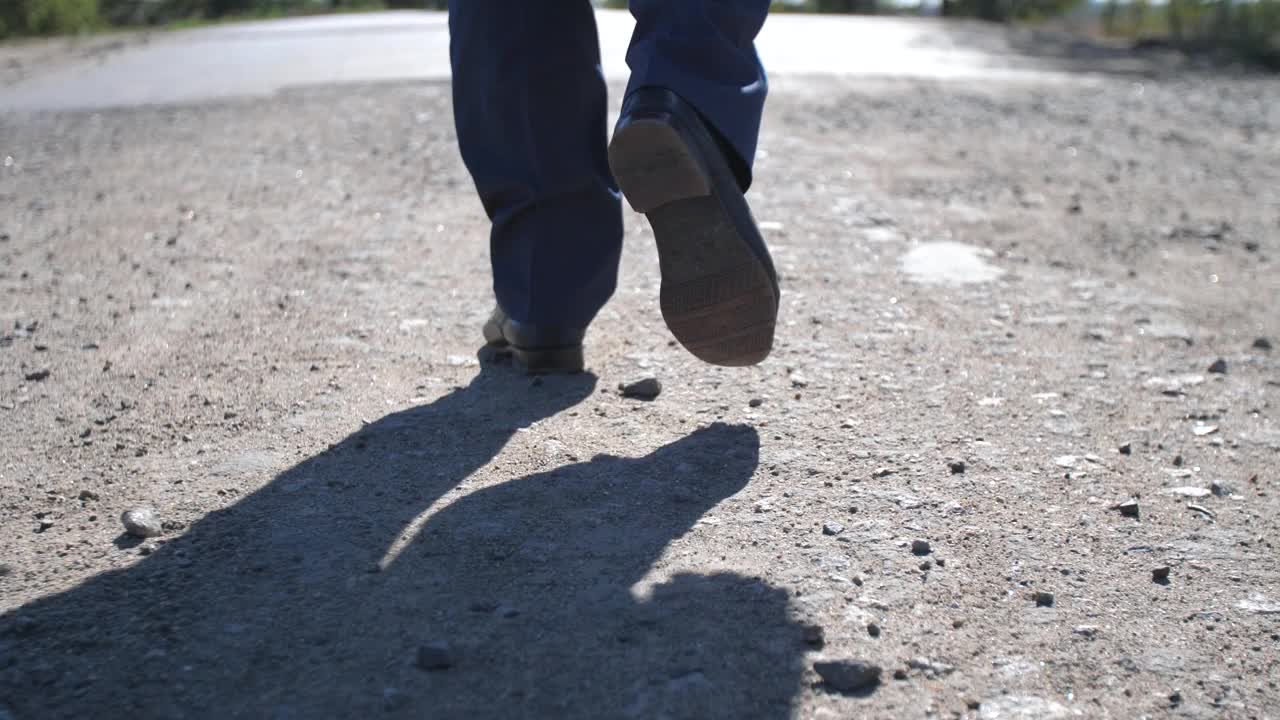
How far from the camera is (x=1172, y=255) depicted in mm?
3309

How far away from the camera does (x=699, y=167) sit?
1709mm

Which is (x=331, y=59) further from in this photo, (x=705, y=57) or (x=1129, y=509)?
(x=1129, y=509)

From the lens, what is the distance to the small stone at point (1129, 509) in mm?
1710

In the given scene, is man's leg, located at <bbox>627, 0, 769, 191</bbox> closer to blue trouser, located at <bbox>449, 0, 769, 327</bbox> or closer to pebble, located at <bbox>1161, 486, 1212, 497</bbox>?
blue trouser, located at <bbox>449, 0, 769, 327</bbox>

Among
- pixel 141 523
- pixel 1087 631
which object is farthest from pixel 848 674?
pixel 141 523

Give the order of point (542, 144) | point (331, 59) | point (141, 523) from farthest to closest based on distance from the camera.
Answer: point (331, 59) < point (542, 144) < point (141, 523)

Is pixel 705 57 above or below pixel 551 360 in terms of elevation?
above

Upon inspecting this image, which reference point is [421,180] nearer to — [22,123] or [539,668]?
[22,123]

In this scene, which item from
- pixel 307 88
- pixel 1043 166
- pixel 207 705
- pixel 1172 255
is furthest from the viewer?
pixel 307 88

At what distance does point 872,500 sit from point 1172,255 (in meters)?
2.01

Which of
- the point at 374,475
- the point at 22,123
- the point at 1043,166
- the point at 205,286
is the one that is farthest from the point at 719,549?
the point at 22,123

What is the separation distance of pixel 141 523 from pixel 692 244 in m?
0.83

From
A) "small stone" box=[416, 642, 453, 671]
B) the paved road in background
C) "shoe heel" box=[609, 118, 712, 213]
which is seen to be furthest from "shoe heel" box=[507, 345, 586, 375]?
the paved road in background

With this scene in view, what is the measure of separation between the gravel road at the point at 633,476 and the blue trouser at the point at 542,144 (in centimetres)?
19
